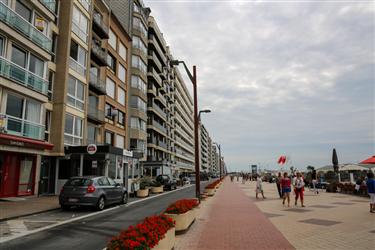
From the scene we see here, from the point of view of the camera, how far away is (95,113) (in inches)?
1121

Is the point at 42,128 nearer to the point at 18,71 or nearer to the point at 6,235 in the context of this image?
the point at 18,71

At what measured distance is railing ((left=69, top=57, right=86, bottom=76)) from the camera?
77.9 ft

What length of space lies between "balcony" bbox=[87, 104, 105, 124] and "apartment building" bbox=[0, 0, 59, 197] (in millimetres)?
5944

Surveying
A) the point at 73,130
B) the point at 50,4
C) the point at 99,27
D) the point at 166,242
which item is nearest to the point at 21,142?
the point at 73,130

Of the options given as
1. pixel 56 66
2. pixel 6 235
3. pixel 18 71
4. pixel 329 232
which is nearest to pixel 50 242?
pixel 6 235

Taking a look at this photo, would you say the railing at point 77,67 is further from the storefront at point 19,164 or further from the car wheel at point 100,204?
the car wheel at point 100,204

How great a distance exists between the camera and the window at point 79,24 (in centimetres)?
2447

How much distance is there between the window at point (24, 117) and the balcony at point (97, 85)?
26.7 ft

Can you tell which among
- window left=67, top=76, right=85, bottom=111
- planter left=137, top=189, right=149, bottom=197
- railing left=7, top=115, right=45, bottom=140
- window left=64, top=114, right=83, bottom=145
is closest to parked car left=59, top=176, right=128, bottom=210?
railing left=7, top=115, right=45, bottom=140

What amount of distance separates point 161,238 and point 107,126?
27664 millimetres

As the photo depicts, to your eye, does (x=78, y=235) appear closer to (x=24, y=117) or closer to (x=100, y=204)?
(x=100, y=204)

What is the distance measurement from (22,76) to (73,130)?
21.4ft

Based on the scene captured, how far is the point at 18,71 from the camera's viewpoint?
1789 centimetres

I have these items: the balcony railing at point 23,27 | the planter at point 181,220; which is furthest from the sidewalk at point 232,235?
the balcony railing at point 23,27
